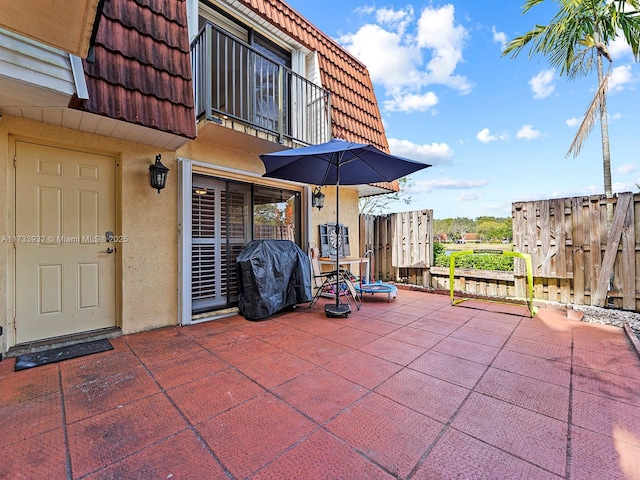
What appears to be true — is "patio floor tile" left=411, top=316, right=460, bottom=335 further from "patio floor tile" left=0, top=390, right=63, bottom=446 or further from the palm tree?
the palm tree

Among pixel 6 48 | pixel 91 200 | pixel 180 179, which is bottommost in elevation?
pixel 91 200

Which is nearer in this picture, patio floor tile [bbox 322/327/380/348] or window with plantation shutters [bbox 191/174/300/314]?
patio floor tile [bbox 322/327/380/348]

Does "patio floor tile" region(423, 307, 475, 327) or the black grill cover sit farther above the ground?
the black grill cover

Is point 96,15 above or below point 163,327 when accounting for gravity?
above

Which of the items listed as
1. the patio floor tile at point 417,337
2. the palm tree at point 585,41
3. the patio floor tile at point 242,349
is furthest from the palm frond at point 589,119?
the patio floor tile at point 242,349

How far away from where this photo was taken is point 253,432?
1640 mm

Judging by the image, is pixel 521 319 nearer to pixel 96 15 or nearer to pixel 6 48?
pixel 96 15

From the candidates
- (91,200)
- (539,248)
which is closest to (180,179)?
(91,200)

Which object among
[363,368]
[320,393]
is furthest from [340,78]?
[320,393]

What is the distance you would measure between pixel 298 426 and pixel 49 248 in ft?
10.9

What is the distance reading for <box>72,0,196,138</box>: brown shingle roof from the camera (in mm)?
2730

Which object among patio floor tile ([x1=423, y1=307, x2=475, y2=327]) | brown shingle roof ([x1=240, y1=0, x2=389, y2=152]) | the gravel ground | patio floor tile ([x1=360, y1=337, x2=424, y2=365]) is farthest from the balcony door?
the gravel ground

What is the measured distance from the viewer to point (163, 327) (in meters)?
3.64

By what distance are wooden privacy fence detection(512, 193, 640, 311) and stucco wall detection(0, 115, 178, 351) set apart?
604 centimetres
